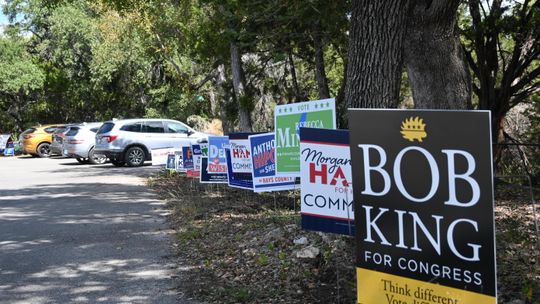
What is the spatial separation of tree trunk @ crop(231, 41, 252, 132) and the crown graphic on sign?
43.9ft

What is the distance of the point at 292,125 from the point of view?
7988 millimetres

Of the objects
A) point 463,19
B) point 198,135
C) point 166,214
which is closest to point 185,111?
point 198,135

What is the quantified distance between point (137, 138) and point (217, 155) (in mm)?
10745

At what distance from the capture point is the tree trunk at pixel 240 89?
54.2ft

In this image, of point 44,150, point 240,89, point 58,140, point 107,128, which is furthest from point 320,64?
point 44,150

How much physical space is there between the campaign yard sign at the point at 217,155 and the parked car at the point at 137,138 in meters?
9.63

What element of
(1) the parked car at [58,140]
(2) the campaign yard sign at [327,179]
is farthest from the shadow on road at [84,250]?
(1) the parked car at [58,140]

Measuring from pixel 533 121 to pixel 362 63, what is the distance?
10048 mm

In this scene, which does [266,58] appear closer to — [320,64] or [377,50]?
[320,64]

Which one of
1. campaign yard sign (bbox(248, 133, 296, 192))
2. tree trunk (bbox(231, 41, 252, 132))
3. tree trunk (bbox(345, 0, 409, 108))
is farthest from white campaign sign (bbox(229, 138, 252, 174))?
tree trunk (bbox(231, 41, 252, 132))

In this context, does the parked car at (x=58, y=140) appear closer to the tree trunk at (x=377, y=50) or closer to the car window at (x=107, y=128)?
the car window at (x=107, y=128)

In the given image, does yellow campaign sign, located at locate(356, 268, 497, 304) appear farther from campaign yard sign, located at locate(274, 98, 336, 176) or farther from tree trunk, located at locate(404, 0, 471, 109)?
campaign yard sign, located at locate(274, 98, 336, 176)

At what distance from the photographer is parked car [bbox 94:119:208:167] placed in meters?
21.2

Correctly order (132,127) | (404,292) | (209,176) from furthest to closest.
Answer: (132,127) → (209,176) → (404,292)
